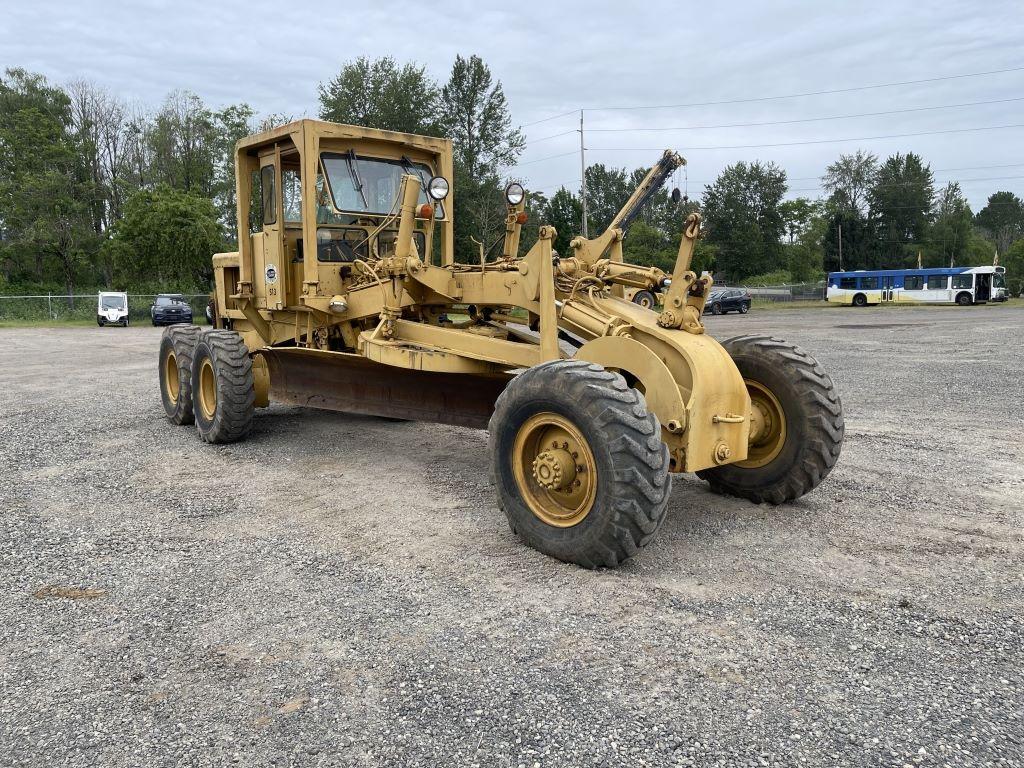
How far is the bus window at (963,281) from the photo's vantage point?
149ft

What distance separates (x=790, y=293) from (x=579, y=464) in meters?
53.7

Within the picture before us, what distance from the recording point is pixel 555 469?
457 centimetres

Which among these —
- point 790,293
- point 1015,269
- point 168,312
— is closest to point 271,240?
point 168,312

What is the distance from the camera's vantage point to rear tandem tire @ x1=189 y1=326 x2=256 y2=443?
25.0 ft

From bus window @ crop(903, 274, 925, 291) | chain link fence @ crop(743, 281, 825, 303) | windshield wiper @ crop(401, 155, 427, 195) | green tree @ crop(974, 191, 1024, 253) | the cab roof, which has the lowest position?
chain link fence @ crop(743, 281, 825, 303)

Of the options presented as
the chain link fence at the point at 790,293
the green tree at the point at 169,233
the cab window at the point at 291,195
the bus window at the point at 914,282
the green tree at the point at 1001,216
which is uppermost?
the green tree at the point at 1001,216

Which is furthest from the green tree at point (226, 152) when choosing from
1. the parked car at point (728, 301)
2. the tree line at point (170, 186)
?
the parked car at point (728, 301)

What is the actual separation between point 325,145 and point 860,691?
20.6 feet

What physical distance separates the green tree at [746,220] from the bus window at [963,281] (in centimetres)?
3472

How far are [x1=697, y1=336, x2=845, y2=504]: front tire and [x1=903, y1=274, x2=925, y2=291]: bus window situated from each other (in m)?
47.3

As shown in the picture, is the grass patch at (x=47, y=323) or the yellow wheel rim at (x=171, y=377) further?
the grass patch at (x=47, y=323)

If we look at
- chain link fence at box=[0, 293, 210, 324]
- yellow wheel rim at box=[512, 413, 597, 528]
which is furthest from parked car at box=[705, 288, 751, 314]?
yellow wheel rim at box=[512, 413, 597, 528]

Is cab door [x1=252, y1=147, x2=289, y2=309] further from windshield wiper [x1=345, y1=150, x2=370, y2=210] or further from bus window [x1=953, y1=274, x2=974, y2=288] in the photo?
bus window [x1=953, y1=274, x2=974, y2=288]

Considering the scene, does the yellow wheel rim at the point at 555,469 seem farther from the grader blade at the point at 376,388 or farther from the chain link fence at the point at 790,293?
the chain link fence at the point at 790,293
